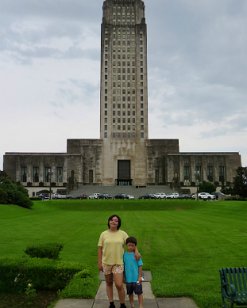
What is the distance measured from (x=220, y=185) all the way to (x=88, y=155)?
3172 centimetres

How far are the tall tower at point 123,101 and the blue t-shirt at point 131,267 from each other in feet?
293

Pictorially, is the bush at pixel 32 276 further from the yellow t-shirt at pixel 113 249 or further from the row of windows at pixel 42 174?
the row of windows at pixel 42 174

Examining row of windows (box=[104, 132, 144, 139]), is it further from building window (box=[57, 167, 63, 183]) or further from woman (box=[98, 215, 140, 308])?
woman (box=[98, 215, 140, 308])

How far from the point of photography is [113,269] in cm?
832

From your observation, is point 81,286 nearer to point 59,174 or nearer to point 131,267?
point 131,267

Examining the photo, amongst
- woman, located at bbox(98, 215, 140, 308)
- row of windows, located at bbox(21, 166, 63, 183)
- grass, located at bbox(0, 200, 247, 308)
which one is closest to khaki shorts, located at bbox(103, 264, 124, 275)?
woman, located at bbox(98, 215, 140, 308)

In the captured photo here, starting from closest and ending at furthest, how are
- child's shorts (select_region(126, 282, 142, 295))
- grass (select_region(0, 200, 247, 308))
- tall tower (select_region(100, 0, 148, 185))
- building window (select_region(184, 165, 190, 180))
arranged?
child's shorts (select_region(126, 282, 142, 295)) → grass (select_region(0, 200, 247, 308)) → building window (select_region(184, 165, 190, 180)) → tall tower (select_region(100, 0, 148, 185))

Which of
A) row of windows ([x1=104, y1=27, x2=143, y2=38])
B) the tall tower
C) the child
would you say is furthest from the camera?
row of windows ([x1=104, y1=27, x2=143, y2=38])

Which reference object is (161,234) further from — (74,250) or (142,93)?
(142,93)

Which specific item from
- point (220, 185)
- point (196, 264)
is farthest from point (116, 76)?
point (196, 264)

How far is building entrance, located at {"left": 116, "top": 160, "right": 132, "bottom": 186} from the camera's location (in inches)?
3871

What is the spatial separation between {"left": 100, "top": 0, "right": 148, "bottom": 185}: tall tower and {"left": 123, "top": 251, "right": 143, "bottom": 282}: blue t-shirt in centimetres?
8938

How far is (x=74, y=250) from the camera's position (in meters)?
16.4

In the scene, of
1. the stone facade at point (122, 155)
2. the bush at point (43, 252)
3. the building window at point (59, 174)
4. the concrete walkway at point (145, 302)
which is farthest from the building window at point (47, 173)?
the concrete walkway at point (145, 302)
